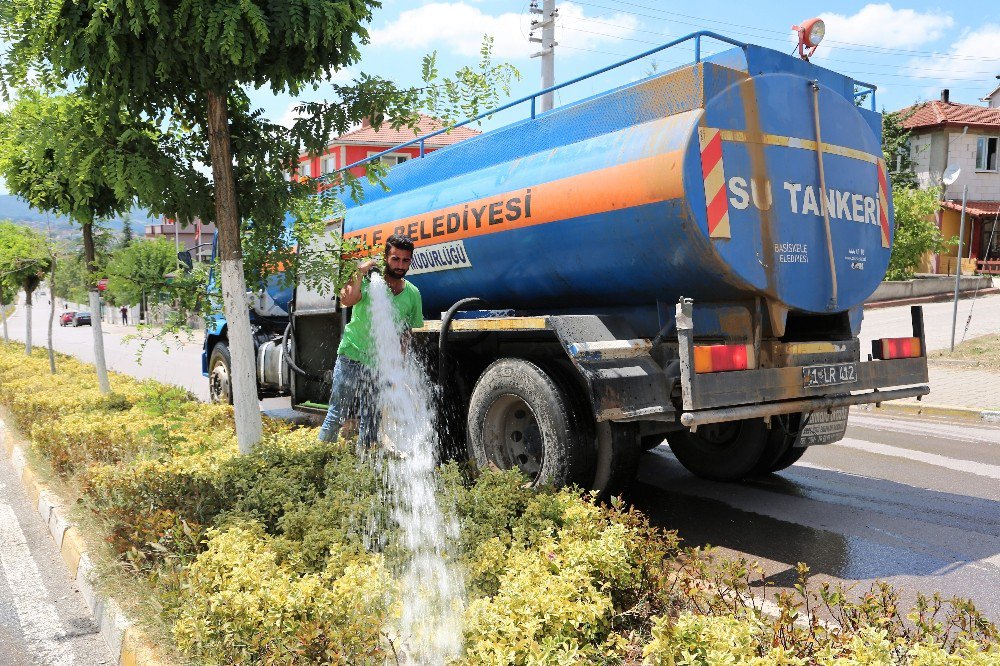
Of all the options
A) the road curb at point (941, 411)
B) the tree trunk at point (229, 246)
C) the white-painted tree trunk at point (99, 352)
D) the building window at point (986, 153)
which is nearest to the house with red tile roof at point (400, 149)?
the tree trunk at point (229, 246)

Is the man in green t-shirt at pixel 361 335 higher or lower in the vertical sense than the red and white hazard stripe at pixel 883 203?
lower

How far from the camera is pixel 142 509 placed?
172 inches

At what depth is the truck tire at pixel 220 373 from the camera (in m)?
9.91

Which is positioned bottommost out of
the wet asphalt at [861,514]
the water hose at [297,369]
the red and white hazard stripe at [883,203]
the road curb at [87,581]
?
the wet asphalt at [861,514]

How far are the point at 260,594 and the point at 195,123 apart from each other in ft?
11.0

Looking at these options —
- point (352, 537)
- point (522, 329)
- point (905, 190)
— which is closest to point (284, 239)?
point (522, 329)

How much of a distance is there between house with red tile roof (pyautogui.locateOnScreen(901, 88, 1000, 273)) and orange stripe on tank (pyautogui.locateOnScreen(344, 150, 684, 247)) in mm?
33954

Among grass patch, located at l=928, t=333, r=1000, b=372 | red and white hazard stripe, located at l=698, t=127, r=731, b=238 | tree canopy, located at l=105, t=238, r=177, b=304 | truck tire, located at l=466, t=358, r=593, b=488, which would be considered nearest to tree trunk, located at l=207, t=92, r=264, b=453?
tree canopy, located at l=105, t=238, r=177, b=304

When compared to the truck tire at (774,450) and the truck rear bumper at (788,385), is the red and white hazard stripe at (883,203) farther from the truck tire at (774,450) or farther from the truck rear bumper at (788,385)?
the truck tire at (774,450)

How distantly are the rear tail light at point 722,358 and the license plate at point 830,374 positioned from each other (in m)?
0.41

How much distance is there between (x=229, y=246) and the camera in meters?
5.00

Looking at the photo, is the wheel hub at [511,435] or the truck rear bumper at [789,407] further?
the wheel hub at [511,435]

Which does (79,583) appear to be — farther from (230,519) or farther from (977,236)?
(977,236)

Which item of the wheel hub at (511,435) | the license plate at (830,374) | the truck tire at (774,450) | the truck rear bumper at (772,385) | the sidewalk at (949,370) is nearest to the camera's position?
the truck rear bumper at (772,385)
